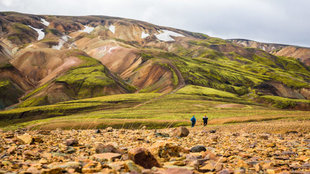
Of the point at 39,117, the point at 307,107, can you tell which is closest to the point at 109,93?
the point at 39,117

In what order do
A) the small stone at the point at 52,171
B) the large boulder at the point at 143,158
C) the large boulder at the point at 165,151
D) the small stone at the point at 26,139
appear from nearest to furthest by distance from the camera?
the small stone at the point at 52,171 < the large boulder at the point at 143,158 < the large boulder at the point at 165,151 < the small stone at the point at 26,139

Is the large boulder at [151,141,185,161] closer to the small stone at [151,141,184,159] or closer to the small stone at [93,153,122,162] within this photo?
the small stone at [151,141,184,159]

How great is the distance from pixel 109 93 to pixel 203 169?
526 feet

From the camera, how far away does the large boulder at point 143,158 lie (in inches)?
510

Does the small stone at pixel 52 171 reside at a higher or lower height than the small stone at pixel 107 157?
higher

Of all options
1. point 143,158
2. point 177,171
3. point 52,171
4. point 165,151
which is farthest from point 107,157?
point 177,171

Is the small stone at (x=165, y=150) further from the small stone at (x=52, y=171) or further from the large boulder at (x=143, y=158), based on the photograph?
the small stone at (x=52, y=171)

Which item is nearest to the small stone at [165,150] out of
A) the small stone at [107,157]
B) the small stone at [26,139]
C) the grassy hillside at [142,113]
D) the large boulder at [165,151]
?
the large boulder at [165,151]

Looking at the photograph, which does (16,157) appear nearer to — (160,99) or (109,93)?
(160,99)

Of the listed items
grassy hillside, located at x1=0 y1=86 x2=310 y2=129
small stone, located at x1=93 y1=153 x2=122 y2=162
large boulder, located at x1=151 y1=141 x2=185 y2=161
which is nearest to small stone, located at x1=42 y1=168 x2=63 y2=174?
small stone, located at x1=93 y1=153 x2=122 y2=162

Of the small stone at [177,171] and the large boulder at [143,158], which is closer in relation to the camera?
the small stone at [177,171]

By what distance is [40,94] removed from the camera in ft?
511

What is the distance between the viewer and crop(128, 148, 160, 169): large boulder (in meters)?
13.0

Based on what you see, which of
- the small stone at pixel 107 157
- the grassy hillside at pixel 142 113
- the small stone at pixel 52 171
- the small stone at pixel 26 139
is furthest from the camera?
the grassy hillside at pixel 142 113
